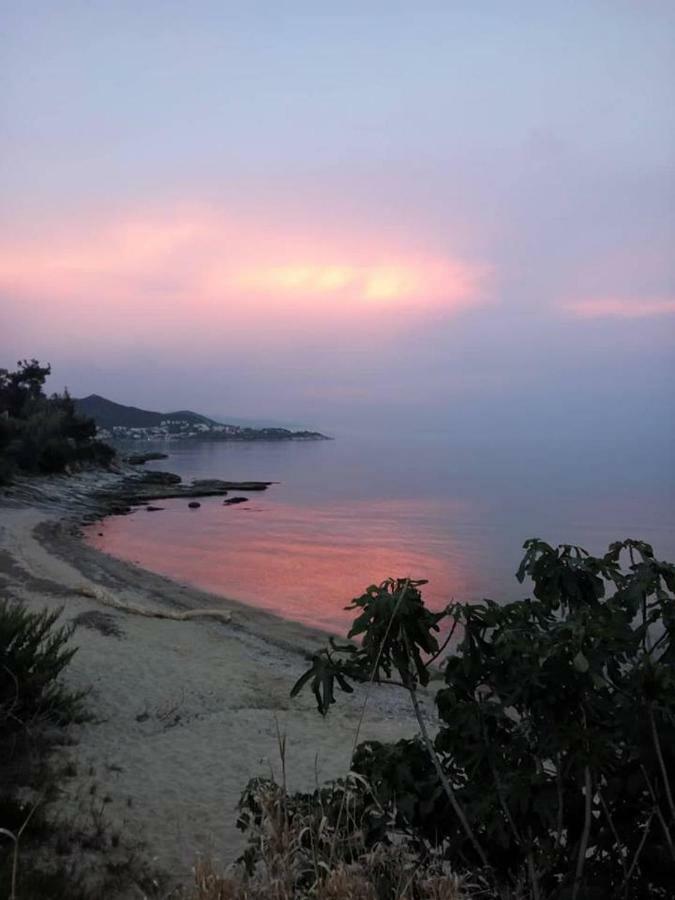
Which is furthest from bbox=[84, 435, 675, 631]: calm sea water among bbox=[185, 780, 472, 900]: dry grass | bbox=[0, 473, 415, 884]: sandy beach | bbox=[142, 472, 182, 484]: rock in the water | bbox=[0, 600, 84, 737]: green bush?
bbox=[185, 780, 472, 900]: dry grass

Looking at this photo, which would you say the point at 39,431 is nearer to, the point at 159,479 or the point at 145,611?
the point at 159,479

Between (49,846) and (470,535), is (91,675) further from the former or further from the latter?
(470,535)

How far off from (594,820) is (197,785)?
483 cm

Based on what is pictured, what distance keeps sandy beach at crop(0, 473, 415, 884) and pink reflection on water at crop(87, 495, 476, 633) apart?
325 centimetres

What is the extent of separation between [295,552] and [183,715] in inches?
888

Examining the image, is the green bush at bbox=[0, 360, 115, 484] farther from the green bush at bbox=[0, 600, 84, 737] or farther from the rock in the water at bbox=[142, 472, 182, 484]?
the green bush at bbox=[0, 600, 84, 737]

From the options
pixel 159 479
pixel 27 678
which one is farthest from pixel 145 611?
pixel 159 479

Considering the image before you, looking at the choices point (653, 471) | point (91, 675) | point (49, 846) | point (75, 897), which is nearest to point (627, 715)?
point (75, 897)

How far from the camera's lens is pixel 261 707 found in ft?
32.3

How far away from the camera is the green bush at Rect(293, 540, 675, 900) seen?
2324 mm

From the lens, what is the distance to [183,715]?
9000mm

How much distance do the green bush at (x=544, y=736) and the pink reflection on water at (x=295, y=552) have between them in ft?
51.0

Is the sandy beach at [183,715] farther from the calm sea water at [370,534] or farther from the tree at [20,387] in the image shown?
the tree at [20,387]

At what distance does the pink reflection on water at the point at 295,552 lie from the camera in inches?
896
